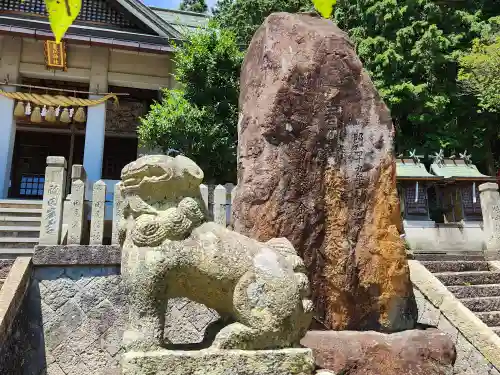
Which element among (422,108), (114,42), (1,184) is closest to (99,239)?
(1,184)

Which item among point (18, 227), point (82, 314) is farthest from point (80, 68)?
point (82, 314)

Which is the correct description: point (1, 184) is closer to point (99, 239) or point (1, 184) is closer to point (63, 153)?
point (63, 153)

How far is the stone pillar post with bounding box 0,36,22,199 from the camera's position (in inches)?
483

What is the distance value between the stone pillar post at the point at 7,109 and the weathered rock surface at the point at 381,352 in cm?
1146

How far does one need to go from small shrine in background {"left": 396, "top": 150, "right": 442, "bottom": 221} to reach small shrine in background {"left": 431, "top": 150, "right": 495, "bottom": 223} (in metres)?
0.58

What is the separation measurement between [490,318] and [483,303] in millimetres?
351

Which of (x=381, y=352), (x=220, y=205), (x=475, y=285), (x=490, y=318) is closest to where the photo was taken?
(x=381, y=352)

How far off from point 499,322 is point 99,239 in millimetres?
5555

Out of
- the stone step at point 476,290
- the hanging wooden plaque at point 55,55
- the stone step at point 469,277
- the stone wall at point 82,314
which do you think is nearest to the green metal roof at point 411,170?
the stone step at point 469,277

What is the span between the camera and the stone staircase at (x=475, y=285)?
593 cm

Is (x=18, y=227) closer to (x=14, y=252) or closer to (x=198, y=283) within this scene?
(x=14, y=252)

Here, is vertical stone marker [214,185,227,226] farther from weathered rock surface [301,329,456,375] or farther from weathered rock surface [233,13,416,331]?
weathered rock surface [301,329,456,375]

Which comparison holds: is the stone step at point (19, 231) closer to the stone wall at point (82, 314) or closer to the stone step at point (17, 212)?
the stone step at point (17, 212)

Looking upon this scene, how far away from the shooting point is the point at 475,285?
261 inches
